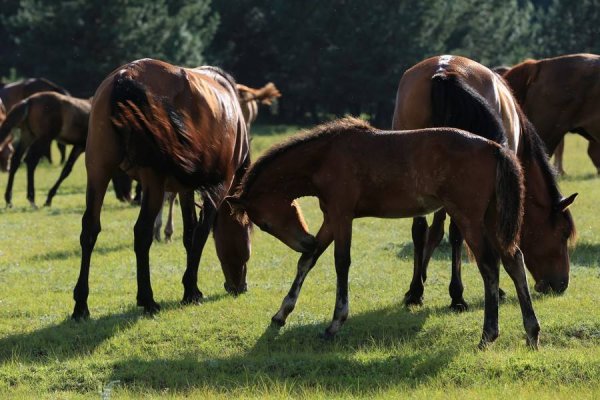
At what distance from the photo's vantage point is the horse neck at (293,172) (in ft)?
23.8

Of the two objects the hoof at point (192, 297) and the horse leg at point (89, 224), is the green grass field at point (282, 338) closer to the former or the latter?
the hoof at point (192, 297)

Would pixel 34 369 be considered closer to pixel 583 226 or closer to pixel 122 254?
pixel 122 254

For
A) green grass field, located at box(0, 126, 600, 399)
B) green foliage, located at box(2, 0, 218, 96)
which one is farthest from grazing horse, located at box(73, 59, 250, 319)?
green foliage, located at box(2, 0, 218, 96)

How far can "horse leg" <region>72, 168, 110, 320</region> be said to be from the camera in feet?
26.2

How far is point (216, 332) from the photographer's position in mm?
7527

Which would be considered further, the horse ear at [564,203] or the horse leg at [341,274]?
the horse ear at [564,203]

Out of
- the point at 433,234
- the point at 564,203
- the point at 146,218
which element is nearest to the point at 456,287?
the point at 433,234

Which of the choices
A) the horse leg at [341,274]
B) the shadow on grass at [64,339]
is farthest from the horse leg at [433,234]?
the shadow on grass at [64,339]

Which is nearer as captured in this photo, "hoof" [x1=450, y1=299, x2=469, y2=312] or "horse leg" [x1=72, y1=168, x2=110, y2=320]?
"horse leg" [x1=72, y1=168, x2=110, y2=320]

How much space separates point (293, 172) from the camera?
7.29m

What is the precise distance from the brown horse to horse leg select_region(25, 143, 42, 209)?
10044 mm

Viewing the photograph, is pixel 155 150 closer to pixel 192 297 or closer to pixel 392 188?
pixel 192 297

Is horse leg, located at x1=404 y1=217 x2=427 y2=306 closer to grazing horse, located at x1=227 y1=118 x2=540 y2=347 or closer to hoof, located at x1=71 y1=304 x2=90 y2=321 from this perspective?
grazing horse, located at x1=227 y1=118 x2=540 y2=347

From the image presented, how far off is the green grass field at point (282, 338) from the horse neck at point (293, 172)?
111 cm
